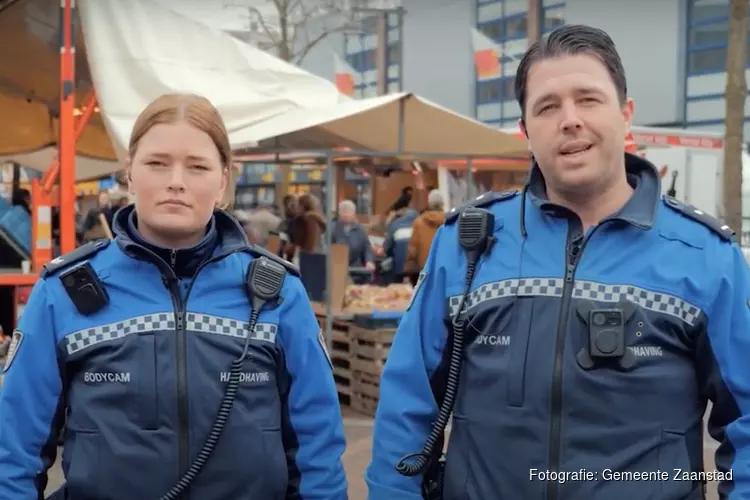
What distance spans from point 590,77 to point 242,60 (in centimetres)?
639

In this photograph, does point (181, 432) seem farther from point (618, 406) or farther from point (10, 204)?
point (10, 204)

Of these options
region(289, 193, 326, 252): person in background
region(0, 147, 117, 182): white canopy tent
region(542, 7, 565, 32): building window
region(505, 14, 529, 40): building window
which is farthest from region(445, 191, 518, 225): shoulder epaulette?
region(505, 14, 529, 40): building window

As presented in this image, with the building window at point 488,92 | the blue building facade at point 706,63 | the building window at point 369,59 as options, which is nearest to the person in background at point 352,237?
the blue building facade at point 706,63

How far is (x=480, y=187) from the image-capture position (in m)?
15.4

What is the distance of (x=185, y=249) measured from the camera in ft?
7.94

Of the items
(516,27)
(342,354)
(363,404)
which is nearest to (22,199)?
(342,354)

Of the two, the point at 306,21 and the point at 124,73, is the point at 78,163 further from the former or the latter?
the point at 306,21

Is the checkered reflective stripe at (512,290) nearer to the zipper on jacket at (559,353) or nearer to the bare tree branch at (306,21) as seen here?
the zipper on jacket at (559,353)

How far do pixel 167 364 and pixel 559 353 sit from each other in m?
0.94

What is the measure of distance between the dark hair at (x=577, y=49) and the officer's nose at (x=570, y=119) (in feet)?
0.46

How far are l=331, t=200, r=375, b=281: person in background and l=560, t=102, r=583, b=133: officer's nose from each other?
9.76 m

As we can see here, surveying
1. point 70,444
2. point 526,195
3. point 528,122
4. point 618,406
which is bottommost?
point 70,444

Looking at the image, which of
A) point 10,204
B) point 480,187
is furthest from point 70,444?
point 480,187

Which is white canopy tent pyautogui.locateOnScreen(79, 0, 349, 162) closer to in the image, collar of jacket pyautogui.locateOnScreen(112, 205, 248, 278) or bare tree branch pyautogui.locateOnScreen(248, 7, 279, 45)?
collar of jacket pyautogui.locateOnScreen(112, 205, 248, 278)
